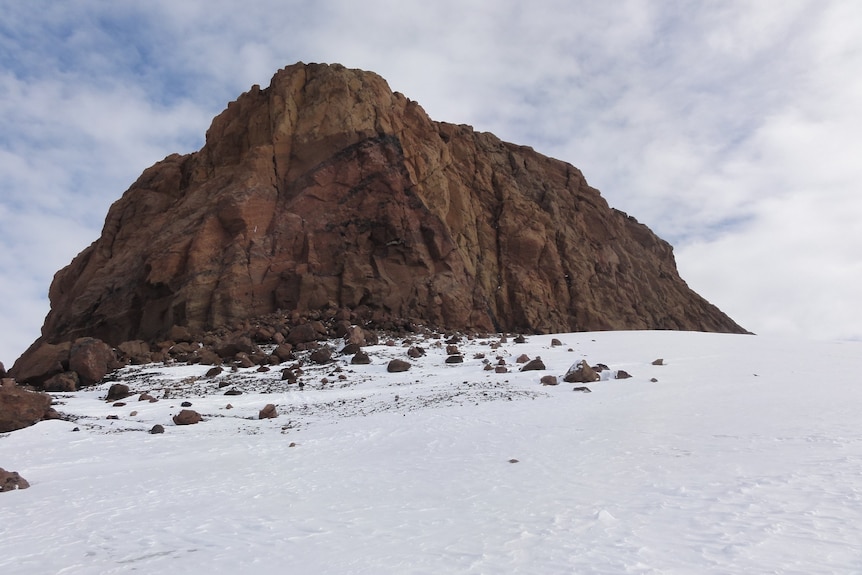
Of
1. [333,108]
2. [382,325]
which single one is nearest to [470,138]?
[333,108]

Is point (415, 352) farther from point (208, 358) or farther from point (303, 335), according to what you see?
point (208, 358)

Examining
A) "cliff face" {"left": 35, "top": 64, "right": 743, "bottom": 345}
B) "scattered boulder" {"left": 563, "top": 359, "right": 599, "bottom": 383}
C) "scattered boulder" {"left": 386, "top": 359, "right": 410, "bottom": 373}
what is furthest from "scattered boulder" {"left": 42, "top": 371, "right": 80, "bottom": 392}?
"scattered boulder" {"left": 563, "top": 359, "right": 599, "bottom": 383}

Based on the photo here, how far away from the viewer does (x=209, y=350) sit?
20031 mm

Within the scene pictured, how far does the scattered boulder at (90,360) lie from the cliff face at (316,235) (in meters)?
6.15

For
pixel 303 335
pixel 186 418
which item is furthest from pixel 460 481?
pixel 303 335

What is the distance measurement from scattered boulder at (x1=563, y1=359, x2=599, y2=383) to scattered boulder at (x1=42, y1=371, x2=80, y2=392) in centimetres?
1428

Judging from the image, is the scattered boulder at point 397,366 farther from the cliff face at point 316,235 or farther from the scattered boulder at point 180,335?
the scattered boulder at point 180,335

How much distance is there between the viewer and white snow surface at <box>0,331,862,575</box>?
16.1 ft

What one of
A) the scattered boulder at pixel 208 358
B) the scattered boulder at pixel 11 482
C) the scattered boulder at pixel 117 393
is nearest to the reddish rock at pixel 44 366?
the scattered boulder at pixel 208 358

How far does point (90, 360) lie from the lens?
18.0m

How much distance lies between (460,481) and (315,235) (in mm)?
21713

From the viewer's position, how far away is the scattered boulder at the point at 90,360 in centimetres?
1777

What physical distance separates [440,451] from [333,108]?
24484 mm

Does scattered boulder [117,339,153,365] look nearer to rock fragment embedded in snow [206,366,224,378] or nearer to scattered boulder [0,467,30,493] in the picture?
rock fragment embedded in snow [206,366,224,378]
